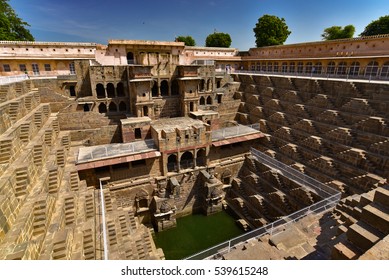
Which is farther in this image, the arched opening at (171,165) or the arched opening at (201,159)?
the arched opening at (201,159)

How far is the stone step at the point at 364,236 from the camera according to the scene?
680 centimetres

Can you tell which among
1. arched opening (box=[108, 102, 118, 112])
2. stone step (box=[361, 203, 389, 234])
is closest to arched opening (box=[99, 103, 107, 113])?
arched opening (box=[108, 102, 118, 112])

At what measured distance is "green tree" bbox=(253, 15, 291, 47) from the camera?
148 feet

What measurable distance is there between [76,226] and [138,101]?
13272 mm

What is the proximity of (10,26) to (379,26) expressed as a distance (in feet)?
216

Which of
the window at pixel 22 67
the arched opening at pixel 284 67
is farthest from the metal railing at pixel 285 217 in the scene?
the window at pixel 22 67

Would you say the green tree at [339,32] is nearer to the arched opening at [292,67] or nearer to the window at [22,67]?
the arched opening at [292,67]

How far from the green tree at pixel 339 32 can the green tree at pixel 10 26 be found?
62.8 metres

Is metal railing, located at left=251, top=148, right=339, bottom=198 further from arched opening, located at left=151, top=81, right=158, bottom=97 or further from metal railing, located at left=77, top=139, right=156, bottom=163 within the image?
arched opening, located at left=151, top=81, right=158, bottom=97

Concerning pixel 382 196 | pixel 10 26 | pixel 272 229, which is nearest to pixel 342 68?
pixel 272 229

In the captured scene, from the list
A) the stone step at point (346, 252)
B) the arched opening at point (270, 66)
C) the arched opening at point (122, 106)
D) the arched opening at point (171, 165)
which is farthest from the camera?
the arched opening at point (270, 66)

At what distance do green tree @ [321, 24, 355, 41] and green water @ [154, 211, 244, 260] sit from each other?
47.4 m
